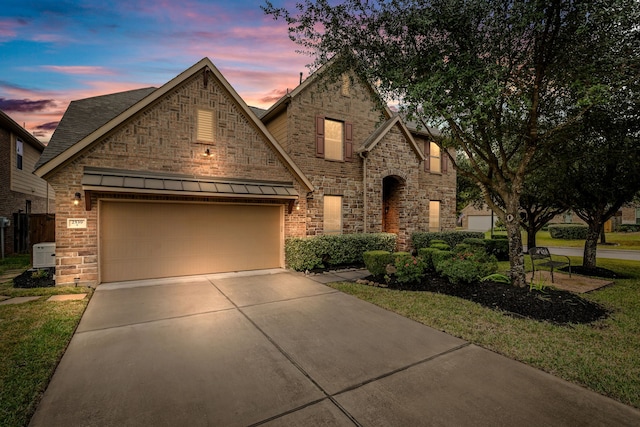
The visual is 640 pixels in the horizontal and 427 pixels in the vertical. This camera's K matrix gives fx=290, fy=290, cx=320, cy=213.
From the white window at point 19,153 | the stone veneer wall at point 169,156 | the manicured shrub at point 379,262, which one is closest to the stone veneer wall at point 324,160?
the stone veneer wall at point 169,156

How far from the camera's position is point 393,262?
9281 mm

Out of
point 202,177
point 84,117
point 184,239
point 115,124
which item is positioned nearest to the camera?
point 115,124

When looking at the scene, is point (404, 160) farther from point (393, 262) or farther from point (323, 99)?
point (393, 262)

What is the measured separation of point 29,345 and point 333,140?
1149 centimetres

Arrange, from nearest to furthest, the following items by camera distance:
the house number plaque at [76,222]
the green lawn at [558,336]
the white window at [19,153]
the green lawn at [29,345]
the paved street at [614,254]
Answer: the green lawn at [29,345] < the green lawn at [558,336] < the house number plaque at [76,222] < the paved street at [614,254] < the white window at [19,153]

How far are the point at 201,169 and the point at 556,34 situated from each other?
1009 cm

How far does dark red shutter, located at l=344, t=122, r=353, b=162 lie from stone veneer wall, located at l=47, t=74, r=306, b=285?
3288 millimetres

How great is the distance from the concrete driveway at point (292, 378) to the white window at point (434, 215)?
12.0 metres

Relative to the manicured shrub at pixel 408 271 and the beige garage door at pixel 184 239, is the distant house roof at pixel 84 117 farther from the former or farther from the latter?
the manicured shrub at pixel 408 271

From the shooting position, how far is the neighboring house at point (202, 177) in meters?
8.05

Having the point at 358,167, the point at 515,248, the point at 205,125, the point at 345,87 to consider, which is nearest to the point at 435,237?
the point at 358,167

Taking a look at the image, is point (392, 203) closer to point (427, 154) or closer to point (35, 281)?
point (427, 154)

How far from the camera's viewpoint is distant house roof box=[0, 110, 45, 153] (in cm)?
1423

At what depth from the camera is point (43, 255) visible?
30.1ft
